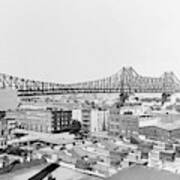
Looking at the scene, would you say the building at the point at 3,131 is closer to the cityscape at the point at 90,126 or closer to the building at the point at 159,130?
the cityscape at the point at 90,126

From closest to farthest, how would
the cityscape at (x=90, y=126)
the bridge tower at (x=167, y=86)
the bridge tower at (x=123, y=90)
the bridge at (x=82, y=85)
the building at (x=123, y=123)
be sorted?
the cityscape at (x=90, y=126) → the bridge at (x=82, y=85) → the building at (x=123, y=123) → the bridge tower at (x=167, y=86) → the bridge tower at (x=123, y=90)

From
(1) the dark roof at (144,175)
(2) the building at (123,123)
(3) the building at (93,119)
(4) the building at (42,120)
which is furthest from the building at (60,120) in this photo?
(1) the dark roof at (144,175)

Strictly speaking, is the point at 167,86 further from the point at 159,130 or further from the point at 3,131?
the point at 3,131

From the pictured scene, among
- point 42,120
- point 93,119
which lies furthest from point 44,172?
point 93,119

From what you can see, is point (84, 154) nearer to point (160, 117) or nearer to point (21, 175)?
point (160, 117)

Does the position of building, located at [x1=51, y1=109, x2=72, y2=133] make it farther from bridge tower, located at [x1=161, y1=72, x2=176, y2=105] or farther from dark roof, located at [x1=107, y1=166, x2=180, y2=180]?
dark roof, located at [x1=107, y1=166, x2=180, y2=180]

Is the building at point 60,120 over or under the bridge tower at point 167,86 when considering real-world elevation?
under
